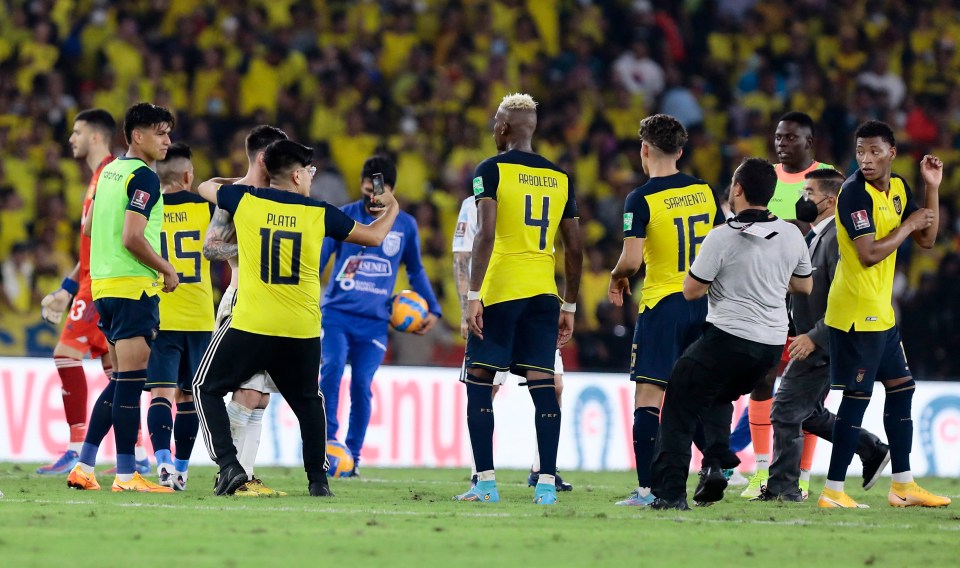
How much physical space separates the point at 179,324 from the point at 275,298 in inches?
58.8

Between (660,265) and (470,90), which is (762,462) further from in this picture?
(470,90)

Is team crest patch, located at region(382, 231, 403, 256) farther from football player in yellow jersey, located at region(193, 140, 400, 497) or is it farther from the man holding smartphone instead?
football player in yellow jersey, located at region(193, 140, 400, 497)

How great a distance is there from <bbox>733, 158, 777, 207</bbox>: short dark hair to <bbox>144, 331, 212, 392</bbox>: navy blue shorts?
3964mm

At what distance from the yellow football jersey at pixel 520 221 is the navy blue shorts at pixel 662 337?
616mm

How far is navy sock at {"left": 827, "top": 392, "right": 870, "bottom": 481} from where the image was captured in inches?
345

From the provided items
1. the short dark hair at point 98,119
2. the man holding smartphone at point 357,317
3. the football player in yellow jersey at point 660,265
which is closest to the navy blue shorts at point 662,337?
the football player in yellow jersey at point 660,265

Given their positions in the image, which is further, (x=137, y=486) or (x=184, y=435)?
(x=184, y=435)

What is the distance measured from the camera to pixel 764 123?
2062cm

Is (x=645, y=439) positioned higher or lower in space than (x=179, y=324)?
lower

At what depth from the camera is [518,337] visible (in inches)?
339

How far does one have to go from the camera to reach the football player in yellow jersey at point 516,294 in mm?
8453

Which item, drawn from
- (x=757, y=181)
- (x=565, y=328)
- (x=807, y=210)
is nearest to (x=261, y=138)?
(x=565, y=328)

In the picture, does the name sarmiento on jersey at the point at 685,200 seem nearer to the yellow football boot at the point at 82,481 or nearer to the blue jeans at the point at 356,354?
the blue jeans at the point at 356,354

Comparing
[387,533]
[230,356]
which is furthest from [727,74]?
[387,533]
